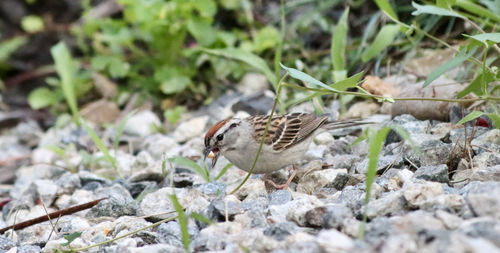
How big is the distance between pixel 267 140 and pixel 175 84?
6.71 ft

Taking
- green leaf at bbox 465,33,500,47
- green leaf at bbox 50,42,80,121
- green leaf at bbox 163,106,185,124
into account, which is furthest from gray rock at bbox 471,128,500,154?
green leaf at bbox 50,42,80,121

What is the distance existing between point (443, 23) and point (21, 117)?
413 centimetres

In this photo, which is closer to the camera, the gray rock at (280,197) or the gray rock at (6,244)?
the gray rock at (280,197)

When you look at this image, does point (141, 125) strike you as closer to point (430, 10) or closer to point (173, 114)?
point (173, 114)

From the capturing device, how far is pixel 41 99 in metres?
6.82

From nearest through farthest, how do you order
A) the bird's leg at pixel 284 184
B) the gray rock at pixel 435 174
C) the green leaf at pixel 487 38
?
the gray rock at pixel 435 174
the green leaf at pixel 487 38
the bird's leg at pixel 284 184

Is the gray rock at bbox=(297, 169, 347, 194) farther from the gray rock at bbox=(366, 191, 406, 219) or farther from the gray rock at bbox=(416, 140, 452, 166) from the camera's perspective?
the gray rock at bbox=(366, 191, 406, 219)

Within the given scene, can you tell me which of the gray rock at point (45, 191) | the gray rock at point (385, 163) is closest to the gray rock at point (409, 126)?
the gray rock at point (385, 163)

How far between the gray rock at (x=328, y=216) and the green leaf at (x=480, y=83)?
124 centimetres

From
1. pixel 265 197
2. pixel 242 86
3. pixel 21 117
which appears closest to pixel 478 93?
pixel 265 197

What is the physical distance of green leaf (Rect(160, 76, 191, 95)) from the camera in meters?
6.03

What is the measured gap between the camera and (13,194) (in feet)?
16.2

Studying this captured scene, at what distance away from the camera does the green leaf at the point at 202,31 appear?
5.87 m

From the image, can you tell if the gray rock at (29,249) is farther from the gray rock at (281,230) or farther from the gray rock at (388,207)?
the gray rock at (388,207)
